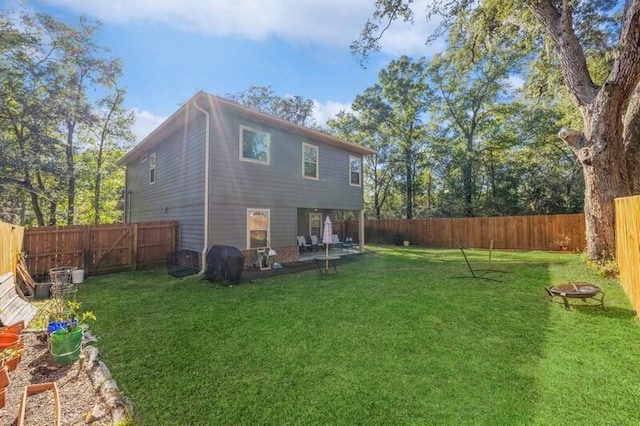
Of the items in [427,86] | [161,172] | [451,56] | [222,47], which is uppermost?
[427,86]

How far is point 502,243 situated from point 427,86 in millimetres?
13698

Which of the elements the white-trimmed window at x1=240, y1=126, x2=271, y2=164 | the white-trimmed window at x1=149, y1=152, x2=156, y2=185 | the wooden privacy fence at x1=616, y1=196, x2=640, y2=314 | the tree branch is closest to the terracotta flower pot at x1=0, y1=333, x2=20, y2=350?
the white-trimmed window at x1=240, y1=126, x2=271, y2=164

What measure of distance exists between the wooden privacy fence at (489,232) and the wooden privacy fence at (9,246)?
624 inches

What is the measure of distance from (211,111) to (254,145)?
1663mm

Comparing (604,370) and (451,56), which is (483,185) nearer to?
(451,56)

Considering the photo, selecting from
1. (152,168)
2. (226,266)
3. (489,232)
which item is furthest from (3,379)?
(489,232)

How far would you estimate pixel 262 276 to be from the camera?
8258mm

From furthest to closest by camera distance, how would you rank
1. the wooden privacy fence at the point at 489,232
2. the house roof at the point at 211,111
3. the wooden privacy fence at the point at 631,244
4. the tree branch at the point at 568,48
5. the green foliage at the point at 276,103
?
the green foliage at the point at 276,103 < the wooden privacy fence at the point at 489,232 < the house roof at the point at 211,111 < the tree branch at the point at 568,48 < the wooden privacy fence at the point at 631,244

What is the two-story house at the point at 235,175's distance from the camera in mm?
8562

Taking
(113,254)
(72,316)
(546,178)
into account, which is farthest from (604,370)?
(546,178)

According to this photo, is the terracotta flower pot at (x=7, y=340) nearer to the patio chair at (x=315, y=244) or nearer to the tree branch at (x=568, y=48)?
the patio chair at (x=315, y=244)

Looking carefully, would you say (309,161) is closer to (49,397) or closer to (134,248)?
(134,248)

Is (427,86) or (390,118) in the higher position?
(427,86)

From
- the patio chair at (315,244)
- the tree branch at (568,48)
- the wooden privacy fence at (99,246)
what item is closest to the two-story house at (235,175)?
the wooden privacy fence at (99,246)
